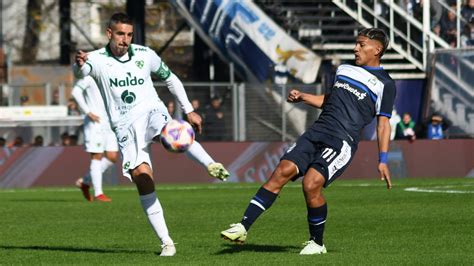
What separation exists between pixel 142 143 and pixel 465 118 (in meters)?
18.6

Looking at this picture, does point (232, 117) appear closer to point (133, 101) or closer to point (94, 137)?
point (94, 137)

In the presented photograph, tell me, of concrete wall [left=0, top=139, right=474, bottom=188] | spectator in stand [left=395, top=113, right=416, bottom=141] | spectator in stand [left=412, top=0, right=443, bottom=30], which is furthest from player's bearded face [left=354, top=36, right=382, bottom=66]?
spectator in stand [left=412, top=0, right=443, bottom=30]

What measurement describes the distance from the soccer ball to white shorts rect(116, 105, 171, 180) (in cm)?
52

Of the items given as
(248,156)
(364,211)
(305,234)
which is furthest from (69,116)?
(305,234)

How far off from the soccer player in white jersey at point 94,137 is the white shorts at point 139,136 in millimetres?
9253

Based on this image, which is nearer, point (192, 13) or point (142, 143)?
point (142, 143)

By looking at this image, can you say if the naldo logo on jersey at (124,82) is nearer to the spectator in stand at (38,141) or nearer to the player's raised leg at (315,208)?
the player's raised leg at (315,208)

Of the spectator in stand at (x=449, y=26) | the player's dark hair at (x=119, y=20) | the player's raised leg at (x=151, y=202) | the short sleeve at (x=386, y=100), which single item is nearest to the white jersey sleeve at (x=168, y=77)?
the player's dark hair at (x=119, y=20)

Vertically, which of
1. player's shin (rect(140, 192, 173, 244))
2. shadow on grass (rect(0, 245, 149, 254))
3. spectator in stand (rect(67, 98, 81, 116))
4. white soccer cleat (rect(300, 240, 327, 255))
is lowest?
spectator in stand (rect(67, 98, 81, 116))

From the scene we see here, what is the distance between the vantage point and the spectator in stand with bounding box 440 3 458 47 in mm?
31922

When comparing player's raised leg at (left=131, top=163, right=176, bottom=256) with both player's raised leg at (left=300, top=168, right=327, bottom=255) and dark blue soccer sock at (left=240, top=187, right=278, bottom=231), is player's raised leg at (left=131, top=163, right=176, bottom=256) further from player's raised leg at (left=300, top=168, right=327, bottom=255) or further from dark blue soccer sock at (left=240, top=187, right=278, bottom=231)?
player's raised leg at (left=300, top=168, right=327, bottom=255)

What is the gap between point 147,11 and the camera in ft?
157

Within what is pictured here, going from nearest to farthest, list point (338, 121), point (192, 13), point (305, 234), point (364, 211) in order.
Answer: point (338, 121)
point (305, 234)
point (364, 211)
point (192, 13)

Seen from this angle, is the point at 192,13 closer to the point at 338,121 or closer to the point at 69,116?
the point at 69,116
